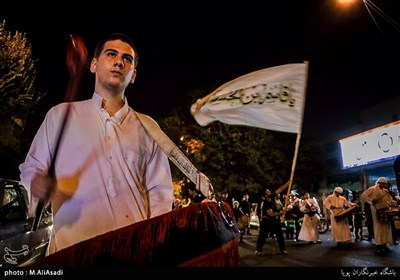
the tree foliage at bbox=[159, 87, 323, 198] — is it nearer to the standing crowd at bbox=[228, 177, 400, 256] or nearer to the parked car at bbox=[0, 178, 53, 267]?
the standing crowd at bbox=[228, 177, 400, 256]

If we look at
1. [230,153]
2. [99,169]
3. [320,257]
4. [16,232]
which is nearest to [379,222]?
[320,257]

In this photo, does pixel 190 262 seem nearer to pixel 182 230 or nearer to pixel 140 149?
pixel 182 230

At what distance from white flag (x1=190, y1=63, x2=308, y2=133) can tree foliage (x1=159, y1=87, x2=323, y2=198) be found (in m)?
22.2

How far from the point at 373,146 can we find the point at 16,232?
21999 millimetres

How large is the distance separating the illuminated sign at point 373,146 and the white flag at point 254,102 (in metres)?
20.1

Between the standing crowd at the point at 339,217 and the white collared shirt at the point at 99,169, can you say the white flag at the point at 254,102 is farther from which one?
the standing crowd at the point at 339,217

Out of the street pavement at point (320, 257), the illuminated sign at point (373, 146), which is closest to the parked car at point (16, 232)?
the street pavement at point (320, 257)

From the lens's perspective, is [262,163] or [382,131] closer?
[382,131]

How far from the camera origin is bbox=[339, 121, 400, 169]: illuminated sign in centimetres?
2056

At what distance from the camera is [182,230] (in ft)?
5.55

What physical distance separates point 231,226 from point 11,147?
2065 centimetres

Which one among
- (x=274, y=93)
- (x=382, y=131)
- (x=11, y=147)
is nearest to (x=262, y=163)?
(x=382, y=131)

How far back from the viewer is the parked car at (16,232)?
15.0 feet

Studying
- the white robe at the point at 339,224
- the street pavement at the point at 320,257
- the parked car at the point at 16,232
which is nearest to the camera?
the parked car at the point at 16,232
